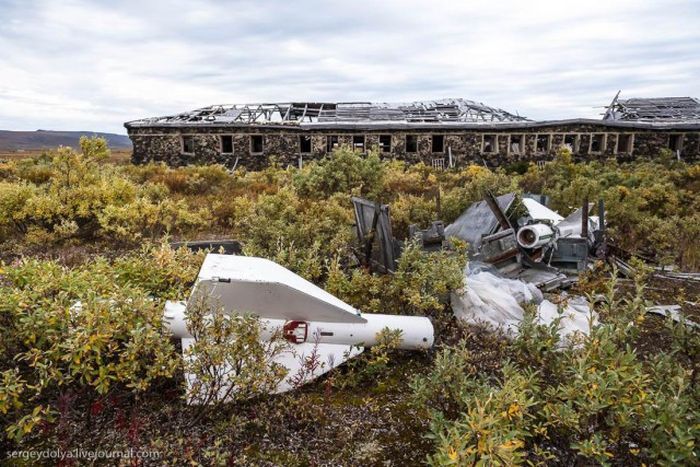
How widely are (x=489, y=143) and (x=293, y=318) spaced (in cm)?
1996

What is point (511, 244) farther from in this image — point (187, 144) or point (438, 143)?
point (187, 144)

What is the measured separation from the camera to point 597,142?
70.3 feet

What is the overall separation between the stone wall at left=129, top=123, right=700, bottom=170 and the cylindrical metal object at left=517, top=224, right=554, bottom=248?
15.0 m

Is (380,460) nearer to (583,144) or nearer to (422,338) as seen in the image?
(422,338)

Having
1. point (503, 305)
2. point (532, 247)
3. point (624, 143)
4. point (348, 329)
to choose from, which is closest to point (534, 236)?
point (532, 247)

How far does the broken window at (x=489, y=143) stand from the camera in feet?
69.6

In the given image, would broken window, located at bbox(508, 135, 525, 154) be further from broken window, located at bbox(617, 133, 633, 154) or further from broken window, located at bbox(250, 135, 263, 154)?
broken window, located at bbox(250, 135, 263, 154)

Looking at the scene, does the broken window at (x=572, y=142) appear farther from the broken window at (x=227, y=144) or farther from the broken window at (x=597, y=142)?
the broken window at (x=227, y=144)

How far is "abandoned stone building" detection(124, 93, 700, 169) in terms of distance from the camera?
68.2 ft

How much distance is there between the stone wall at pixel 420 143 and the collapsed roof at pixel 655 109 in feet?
7.26

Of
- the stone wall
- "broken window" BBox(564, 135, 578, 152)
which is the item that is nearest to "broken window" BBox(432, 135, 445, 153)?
the stone wall

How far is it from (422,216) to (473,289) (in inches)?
148

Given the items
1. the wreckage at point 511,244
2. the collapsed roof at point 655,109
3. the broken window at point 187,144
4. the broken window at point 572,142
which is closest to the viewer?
the wreckage at point 511,244

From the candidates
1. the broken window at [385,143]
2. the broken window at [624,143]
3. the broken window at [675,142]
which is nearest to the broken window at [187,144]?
the broken window at [385,143]
